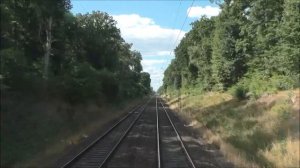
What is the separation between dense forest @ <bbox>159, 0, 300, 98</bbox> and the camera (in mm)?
34906

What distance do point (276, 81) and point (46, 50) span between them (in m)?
17.5

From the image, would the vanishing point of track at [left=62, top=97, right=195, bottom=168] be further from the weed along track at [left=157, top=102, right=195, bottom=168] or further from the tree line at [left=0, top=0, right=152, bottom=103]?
the tree line at [left=0, top=0, right=152, bottom=103]

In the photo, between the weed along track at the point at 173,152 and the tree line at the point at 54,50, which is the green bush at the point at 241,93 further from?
the weed along track at the point at 173,152

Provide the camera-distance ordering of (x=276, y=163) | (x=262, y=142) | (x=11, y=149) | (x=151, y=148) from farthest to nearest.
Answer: (x=151, y=148)
(x=262, y=142)
(x=11, y=149)
(x=276, y=163)

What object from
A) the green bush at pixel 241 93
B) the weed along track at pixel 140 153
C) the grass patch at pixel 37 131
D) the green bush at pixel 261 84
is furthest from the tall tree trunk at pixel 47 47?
the green bush at pixel 241 93

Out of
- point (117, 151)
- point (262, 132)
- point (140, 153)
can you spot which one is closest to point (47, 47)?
point (117, 151)

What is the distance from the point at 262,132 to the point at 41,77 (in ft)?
48.8

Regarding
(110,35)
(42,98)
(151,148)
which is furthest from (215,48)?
(151,148)

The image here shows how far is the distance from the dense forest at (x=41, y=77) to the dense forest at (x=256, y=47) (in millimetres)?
13410

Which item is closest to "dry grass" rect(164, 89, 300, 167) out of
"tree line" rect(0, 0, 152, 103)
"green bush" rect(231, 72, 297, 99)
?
"green bush" rect(231, 72, 297, 99)

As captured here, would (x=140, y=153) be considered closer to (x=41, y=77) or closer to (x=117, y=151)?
(x=117, y=151)

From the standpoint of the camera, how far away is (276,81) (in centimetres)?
4056

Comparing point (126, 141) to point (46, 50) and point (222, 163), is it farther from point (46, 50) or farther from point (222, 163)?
point (46, 50)

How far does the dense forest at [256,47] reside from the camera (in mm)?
34906
